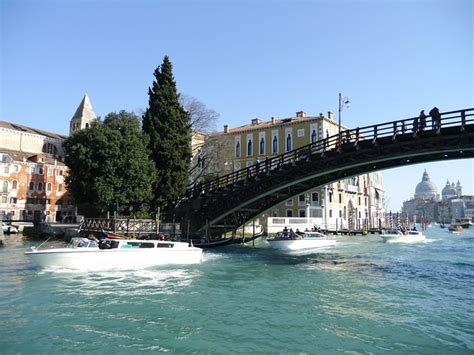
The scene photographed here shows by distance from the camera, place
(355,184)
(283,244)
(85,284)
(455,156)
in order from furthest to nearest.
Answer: (355,184), (283,244), (455,156), (85,284)

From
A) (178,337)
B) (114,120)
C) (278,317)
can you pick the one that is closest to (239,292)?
(278,317)

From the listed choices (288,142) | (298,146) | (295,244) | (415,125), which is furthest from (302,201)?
(415,125)

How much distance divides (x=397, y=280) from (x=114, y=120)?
23.9 metres

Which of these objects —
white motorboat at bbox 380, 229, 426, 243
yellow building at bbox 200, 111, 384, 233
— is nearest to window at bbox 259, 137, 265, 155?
yellow building at bbox 200, 111, 384, 233

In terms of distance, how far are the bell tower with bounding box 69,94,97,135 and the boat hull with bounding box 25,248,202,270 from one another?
2496 inches

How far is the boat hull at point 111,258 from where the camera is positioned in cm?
1630

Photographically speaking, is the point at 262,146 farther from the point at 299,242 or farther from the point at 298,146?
the point at 299,242

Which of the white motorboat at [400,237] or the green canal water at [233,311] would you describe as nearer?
the green canal water at [233,311]

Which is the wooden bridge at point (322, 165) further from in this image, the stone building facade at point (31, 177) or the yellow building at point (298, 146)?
the stone building facade at point (31, 177)

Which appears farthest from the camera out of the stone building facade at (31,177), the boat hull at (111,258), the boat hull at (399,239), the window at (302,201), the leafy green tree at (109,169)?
the window at (302,201)

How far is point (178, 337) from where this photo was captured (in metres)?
8.75

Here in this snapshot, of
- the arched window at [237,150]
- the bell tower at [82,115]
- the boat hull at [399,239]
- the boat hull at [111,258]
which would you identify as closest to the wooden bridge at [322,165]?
the boat hull at [111,258]

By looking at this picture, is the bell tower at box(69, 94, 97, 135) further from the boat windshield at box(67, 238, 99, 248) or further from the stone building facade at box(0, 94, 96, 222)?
the boat windshield at box(67, 238, 99, 248)

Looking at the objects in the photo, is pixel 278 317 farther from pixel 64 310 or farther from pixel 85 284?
pixel 85 284
